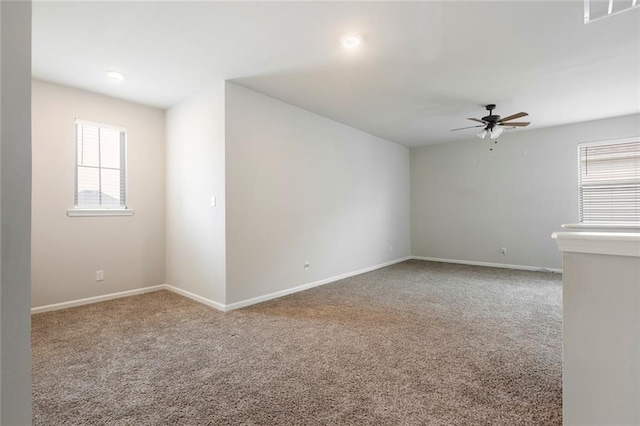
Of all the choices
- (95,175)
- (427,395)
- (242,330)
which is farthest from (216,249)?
(427,395)

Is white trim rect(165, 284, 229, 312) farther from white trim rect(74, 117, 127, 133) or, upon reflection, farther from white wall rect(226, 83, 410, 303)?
white trim rect(74, 117, 127, 133)

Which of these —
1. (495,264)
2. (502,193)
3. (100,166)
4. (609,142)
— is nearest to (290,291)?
(100,166)

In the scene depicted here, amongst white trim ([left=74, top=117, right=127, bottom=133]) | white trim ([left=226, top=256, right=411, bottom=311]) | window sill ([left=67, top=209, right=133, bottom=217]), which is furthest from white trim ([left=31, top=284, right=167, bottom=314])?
white trim ([left=74, top=117, right=127, bottom=133])

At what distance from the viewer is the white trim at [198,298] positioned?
346cm

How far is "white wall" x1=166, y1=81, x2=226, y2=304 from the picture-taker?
3547 millimetres

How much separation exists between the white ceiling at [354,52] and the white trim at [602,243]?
6.11 feet

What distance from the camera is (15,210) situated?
97 cm

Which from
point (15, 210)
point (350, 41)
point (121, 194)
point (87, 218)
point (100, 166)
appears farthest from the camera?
point (121, 194)

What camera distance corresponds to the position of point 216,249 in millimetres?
3576

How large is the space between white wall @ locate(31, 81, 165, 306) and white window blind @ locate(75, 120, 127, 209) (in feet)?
0.27

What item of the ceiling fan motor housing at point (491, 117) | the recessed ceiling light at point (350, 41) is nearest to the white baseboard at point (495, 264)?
the ceiling fan motor housing at point (491, 117)

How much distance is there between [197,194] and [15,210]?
117 inches

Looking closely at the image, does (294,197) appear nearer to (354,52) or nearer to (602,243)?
(354,52)

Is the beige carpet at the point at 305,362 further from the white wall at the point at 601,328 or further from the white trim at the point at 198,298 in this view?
the white wall at the point at 601,328
